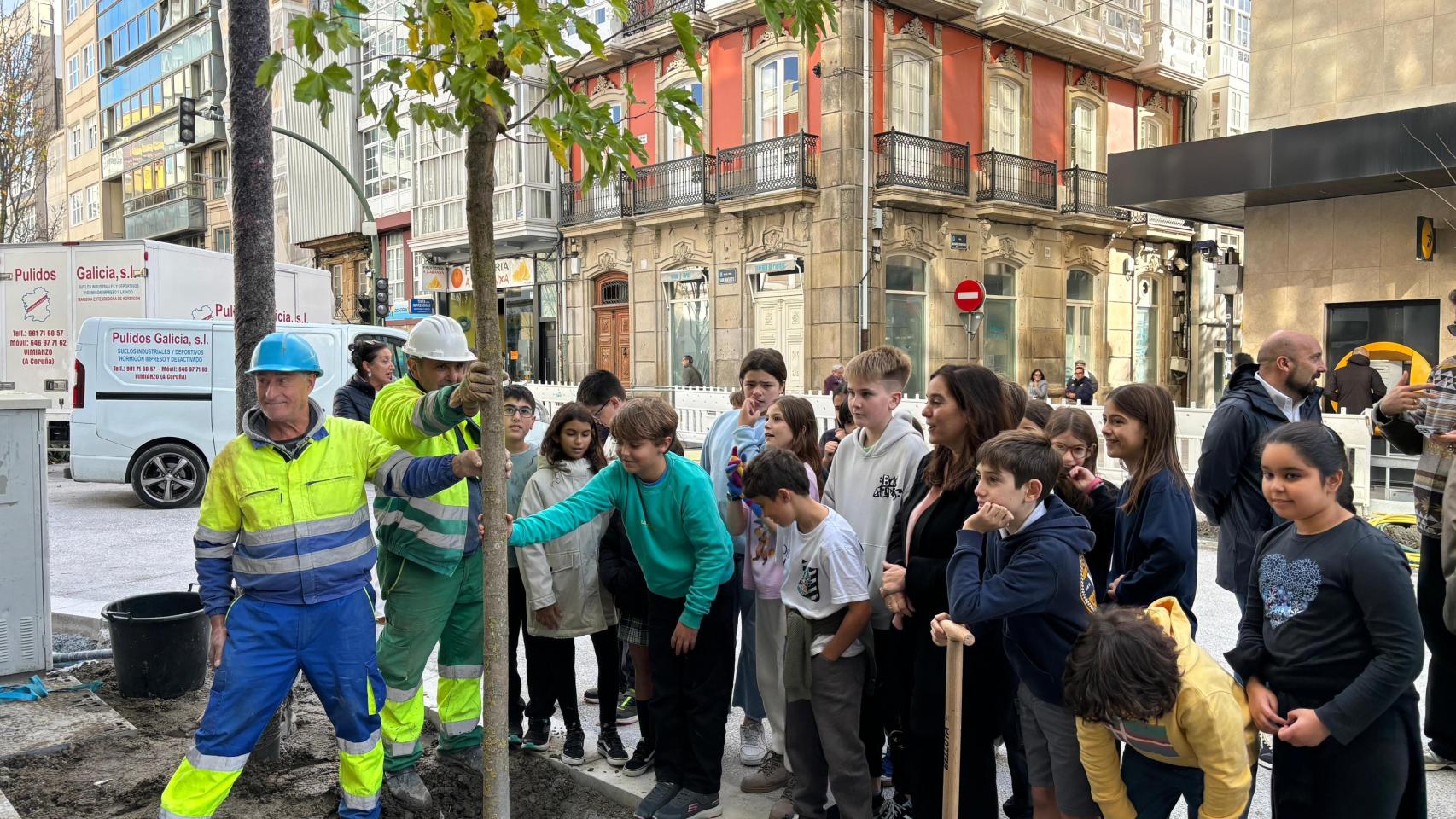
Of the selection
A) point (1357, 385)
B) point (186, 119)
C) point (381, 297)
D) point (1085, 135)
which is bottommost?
point (1357, 385)

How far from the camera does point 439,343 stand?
3.99 metres

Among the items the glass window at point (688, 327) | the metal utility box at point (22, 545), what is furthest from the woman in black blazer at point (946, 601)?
the glass window at point (688, 327)

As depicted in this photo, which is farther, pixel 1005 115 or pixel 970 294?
pixel 1005 115

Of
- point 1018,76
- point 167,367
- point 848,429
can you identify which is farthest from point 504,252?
point 848,429

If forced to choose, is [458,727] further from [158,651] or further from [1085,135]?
[1085,135]

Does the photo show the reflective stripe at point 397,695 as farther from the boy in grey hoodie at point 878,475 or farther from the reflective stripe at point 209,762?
the boy in grey hoodie at point 878,475

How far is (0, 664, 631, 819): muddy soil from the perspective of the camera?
382 cm

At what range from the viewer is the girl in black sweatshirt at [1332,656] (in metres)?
2.62

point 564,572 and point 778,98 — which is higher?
point 778,98

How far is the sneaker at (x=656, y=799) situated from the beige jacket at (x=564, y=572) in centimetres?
76

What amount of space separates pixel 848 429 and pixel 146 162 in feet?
146

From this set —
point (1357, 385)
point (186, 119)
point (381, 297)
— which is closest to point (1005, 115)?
point (1357, 385)

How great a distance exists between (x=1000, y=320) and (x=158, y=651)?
21.9 meters

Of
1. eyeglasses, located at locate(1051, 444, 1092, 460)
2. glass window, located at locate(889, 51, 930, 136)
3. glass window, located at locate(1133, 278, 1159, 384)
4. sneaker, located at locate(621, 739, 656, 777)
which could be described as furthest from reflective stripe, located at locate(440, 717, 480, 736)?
glass window, located at locate(1133, 278, 1159, 384)
